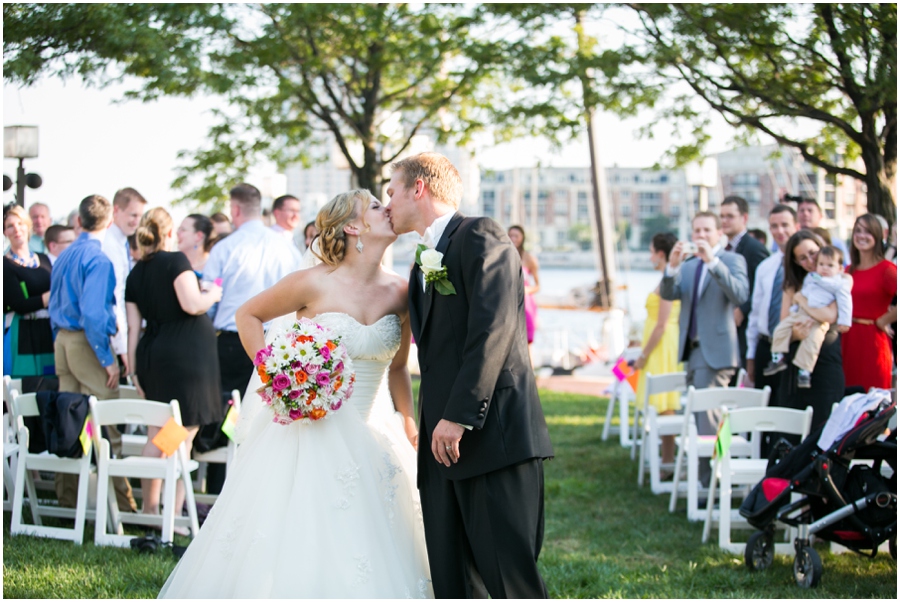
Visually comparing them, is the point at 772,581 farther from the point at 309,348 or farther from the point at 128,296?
the point at 128,296

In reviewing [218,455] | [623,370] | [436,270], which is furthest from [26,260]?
[623,370]

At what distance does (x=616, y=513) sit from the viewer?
22.4 feet

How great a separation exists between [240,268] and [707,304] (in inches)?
150

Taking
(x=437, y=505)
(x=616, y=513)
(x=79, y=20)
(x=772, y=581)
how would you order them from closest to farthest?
1. (x=437, y=505)
2. (x=772, y=581)
3. (x=616, y=513)
4. (x=79, y=20)

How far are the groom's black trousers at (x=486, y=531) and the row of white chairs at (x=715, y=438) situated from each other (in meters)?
2.38

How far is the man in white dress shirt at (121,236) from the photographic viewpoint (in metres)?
7.00

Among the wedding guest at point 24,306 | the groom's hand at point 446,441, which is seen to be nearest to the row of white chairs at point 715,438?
the groom's hand at point 446,441

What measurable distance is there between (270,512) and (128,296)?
8.65ft

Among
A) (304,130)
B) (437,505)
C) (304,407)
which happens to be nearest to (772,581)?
(437,505)

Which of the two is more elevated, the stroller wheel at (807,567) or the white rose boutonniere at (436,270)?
the white rose boutonniere at (436,270)

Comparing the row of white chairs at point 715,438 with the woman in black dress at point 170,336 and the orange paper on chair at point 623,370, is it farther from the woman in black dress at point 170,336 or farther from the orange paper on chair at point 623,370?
the woman in black dress at point 170,336

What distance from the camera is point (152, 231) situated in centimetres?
584

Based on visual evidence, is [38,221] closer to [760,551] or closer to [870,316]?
[760,551]

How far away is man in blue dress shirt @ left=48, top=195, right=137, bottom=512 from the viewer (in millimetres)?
6246
